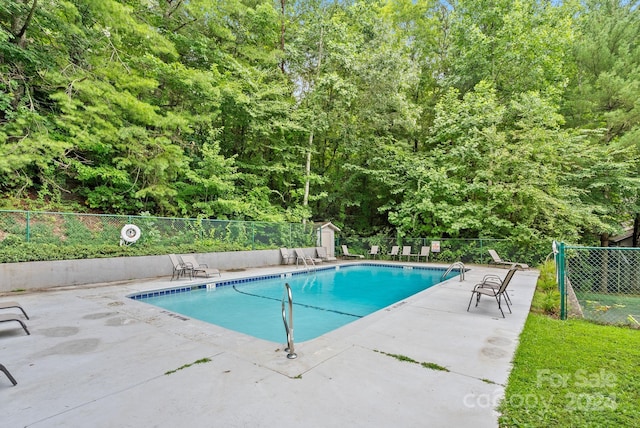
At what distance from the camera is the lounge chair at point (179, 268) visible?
8555mm

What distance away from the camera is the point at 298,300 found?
758cm

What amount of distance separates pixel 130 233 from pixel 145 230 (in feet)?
2.02

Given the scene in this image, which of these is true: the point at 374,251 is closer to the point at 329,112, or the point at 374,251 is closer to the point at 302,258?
the point at 302,258

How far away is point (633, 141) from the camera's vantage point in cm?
1210

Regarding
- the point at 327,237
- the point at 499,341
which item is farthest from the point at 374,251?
the point at 499,341

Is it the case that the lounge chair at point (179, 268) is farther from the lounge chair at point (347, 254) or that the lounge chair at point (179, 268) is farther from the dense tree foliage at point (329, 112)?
the lounge chair at point (347, 254)

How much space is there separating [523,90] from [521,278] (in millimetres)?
11551

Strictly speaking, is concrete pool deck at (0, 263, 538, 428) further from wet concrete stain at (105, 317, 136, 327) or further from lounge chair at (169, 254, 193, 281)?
lounge chair at (169, 254, 193, 281)

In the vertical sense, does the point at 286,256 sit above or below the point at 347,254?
above

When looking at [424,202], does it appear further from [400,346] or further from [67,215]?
[67,215]

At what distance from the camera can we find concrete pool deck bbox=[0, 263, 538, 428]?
2.18 meters

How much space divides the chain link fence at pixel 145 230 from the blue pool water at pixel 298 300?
2.52 m

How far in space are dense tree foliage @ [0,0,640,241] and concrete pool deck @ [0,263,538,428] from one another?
7.19 meters

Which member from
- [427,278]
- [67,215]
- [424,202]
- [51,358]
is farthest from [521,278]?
[67,215]
